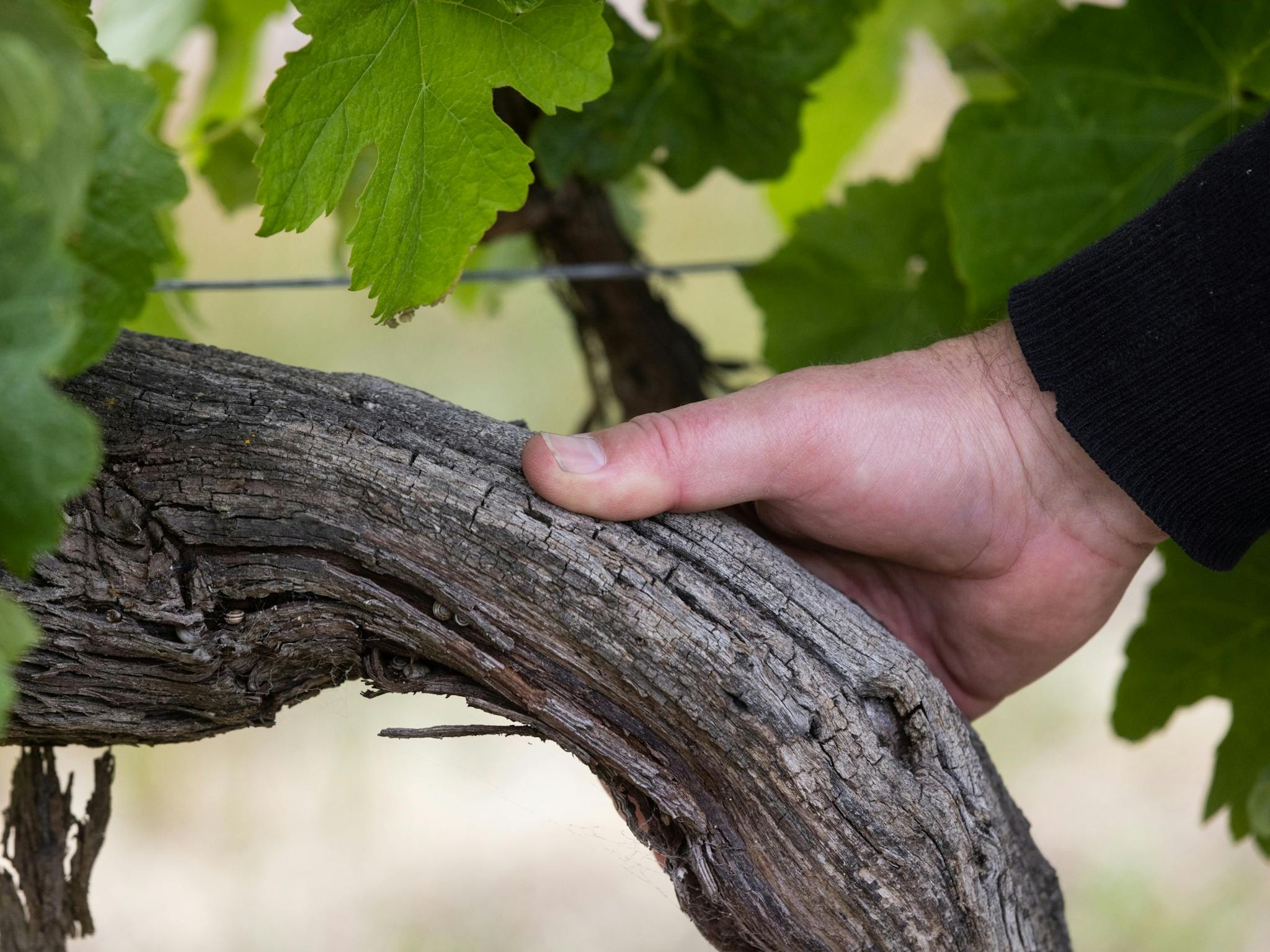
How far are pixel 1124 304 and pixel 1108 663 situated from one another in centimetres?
253

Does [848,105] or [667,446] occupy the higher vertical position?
[848,105]

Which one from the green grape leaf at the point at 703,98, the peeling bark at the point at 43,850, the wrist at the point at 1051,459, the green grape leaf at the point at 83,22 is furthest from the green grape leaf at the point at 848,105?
the peeling bark at the point at 43,850

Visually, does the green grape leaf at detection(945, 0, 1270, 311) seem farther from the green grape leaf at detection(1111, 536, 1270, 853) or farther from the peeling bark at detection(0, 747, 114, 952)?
the peeling bark at detection(0, 747, 114, 952)

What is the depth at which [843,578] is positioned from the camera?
1075 mm

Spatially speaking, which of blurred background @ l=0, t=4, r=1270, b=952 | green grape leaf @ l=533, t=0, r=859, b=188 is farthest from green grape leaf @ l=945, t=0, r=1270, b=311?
blurred background @ l=0, t=4, r=1270, b=952

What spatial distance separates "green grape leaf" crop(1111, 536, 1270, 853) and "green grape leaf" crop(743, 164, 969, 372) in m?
0.38

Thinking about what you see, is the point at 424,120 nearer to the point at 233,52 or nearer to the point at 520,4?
the point at 520,4

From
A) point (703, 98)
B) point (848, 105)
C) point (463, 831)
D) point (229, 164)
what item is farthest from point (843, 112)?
point (463, 831)

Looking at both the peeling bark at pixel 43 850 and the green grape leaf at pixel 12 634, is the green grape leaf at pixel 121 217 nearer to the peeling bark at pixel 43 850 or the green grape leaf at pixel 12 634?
the green grape leaf at pixel 12 634

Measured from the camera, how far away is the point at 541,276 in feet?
4.25

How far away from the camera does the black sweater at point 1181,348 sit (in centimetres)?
76

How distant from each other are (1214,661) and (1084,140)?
566 millimetres

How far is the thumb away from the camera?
740 millimetres

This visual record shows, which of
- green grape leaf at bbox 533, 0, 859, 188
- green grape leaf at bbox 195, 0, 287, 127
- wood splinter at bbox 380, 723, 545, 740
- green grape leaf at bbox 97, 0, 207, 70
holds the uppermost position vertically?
green grape leaf at bbox 195, 0, 287, 127
